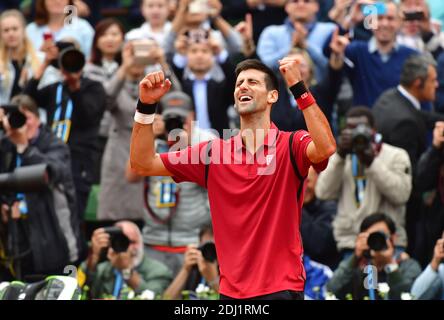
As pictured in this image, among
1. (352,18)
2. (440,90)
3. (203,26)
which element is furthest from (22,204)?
(440,90)

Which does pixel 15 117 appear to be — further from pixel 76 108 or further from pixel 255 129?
pixel 255 129

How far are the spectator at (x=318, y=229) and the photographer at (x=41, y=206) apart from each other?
2019 mm

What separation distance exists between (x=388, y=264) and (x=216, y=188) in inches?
120

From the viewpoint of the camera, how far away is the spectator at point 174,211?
11602 mm

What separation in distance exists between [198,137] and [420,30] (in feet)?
10.4

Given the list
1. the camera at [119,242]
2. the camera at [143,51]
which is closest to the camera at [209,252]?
the camera at [119,242]

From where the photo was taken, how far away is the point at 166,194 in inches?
463

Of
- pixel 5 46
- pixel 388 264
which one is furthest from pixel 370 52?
pixel 5 46

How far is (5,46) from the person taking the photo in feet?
44.5

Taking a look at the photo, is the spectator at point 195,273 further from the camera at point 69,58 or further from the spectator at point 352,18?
the spectator at point 352,18

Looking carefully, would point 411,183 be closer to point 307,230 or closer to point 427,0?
point 307,230
